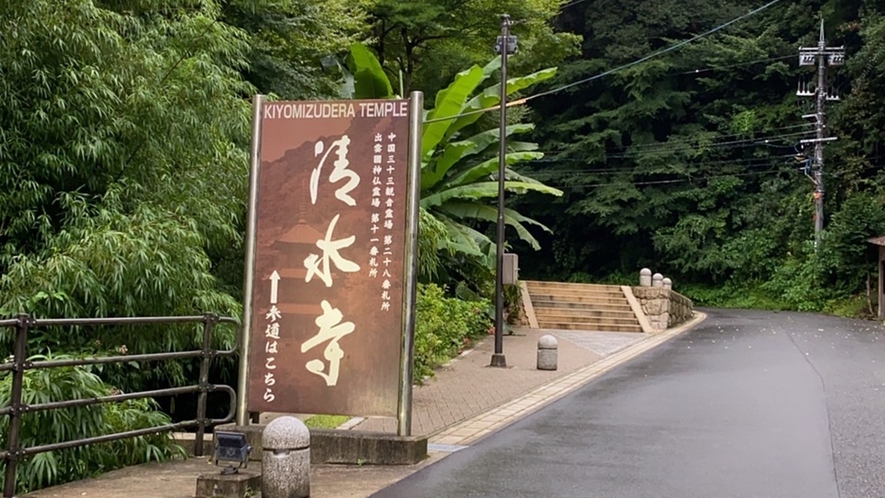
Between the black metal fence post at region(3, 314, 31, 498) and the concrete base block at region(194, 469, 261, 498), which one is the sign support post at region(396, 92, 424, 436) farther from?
the black metal fence post at region(3, 314, 31, 498)

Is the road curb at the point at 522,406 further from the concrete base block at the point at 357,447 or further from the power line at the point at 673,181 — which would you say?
the power line at the point at 673,181

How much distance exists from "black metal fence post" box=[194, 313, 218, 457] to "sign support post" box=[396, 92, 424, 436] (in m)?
1.59

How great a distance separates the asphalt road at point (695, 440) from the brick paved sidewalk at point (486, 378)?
0.86 m

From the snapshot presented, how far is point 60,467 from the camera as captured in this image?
5820 millimetres

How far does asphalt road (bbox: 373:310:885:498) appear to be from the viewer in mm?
5840

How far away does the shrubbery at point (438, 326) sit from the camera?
10617mm

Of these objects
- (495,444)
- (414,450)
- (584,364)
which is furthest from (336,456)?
(584,364)

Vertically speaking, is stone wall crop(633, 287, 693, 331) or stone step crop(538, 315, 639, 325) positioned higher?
stone wall crop(633, 287, 693, 331)

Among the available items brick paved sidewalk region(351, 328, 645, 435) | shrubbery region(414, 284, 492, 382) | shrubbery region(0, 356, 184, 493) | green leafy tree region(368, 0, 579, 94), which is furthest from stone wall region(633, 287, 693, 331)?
shrubbery region(0, 356, 184, 493)

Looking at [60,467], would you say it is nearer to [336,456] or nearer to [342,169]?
[336,456]

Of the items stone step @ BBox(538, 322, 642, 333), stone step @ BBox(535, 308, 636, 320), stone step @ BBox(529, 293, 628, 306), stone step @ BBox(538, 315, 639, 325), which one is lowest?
stone step @ BBox(538, 322, 642, 333)

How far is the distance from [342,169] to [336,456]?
2.43m

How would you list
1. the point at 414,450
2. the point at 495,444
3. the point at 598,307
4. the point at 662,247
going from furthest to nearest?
the point at 662,247
the point at 598,307
the point at 495,444
the point at 414,450

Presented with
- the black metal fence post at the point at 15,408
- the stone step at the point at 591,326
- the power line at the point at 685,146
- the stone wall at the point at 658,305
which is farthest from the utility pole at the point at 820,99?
the black metal fence post at the point at 15,408
